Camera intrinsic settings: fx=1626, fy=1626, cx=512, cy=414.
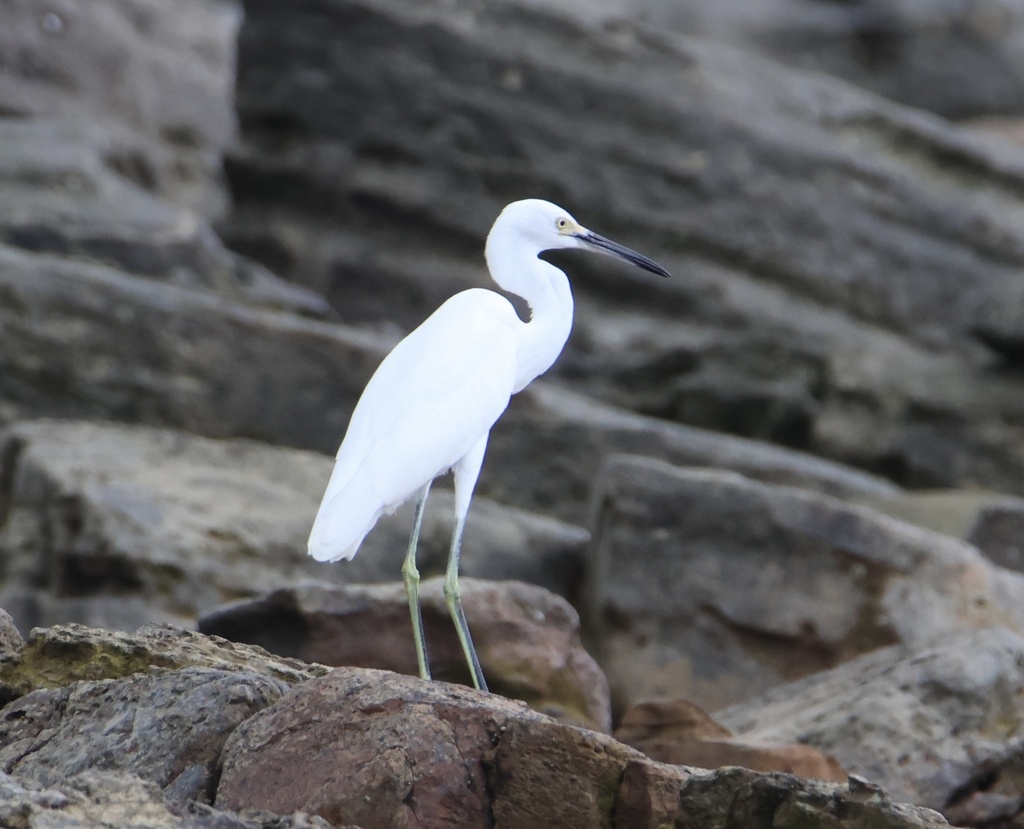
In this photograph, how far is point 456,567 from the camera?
5664mm

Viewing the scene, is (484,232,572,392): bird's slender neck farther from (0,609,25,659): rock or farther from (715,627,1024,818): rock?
(0,609,25,659): rock

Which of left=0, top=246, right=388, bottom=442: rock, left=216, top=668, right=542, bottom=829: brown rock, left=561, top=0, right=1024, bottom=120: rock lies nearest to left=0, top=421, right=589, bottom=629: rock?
left=0, top=246, right=388, bottom=442: rock

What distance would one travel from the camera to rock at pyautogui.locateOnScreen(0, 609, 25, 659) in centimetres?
452

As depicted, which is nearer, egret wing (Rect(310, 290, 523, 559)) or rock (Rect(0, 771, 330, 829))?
rock (Rect(0, 771, 330, 829))

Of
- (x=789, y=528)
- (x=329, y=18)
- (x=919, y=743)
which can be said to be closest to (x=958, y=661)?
(x=919, y=743)

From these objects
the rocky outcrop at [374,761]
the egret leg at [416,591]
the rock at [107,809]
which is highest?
the rock at [107,809]

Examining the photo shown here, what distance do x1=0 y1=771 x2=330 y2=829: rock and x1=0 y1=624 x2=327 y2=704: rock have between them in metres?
1.06

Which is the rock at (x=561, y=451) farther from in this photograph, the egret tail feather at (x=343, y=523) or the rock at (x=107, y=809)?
the rock at (x=107, y=809)

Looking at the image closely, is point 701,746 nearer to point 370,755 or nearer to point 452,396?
point 452,396

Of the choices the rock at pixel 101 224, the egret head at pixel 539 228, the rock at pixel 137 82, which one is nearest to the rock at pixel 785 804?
the egret head at pixel 539 228

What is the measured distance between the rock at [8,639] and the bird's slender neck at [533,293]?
233 cm

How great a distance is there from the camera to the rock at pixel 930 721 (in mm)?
5430

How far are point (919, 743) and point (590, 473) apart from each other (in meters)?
3.73

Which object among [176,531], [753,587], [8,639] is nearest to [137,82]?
[176,531]
